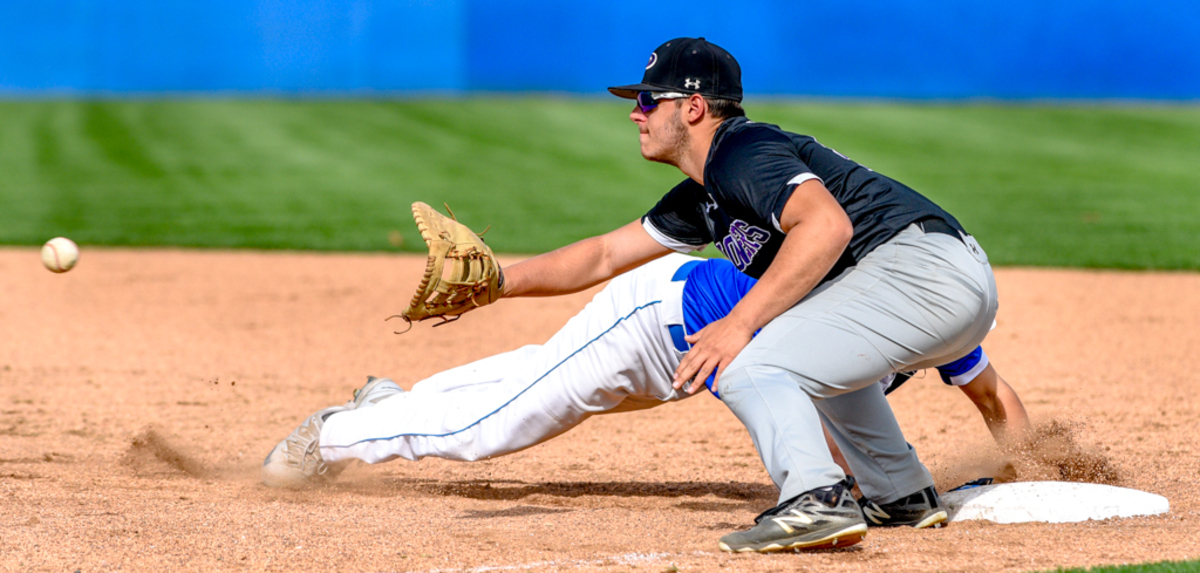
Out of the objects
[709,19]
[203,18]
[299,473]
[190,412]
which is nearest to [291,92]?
[203,18]

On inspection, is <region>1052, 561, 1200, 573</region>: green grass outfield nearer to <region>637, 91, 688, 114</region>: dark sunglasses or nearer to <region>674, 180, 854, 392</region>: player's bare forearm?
<region>674, 180, 854, 392</region>: player's bare forearm

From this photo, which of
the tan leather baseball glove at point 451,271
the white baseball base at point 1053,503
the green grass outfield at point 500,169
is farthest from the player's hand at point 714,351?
the green grass outfield at point 500,169

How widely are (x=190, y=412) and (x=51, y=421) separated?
531 millimetres

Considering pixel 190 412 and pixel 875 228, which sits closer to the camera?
pixel 875 228

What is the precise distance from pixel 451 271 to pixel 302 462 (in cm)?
90

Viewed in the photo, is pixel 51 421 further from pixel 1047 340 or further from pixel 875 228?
pixel 1047 340

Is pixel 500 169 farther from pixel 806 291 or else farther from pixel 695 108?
pixel 806 291

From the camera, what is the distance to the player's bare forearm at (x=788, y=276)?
2555mm

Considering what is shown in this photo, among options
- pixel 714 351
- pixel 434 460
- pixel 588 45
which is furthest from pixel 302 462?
pixel 588 45

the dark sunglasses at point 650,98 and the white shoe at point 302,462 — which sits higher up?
the dark sunglasses at point 650,98

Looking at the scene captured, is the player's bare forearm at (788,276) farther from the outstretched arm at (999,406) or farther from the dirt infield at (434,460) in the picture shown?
the outstretched arm at (999,406)

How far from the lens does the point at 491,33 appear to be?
2006cm

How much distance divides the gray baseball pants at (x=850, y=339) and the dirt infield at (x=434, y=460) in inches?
10.9

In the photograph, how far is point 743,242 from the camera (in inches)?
113
